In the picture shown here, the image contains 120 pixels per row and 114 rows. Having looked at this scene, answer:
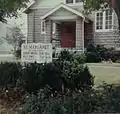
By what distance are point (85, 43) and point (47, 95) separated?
2176 centimetres

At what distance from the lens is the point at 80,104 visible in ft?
22.9

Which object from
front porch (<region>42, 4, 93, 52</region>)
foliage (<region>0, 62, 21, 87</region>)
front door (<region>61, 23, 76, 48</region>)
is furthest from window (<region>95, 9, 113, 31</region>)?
foliage (<region>0, 62, 21, 87</region>)

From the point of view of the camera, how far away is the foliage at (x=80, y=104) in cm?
670

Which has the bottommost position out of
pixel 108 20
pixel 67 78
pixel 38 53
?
pixel 67 78

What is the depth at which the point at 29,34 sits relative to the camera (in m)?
32.8

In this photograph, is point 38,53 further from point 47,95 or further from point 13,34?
point 13,34

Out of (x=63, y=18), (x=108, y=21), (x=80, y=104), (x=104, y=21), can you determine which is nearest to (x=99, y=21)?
(x=104, y=21)

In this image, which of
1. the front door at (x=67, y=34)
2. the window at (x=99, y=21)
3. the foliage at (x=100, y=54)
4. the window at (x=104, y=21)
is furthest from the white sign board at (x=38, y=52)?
the front door at (x=67, y=34)

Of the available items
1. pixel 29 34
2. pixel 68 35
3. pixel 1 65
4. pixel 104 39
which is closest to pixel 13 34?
pixel 29 34

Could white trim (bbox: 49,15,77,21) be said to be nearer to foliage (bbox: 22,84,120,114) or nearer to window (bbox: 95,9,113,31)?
window (bbox: 95,9,113,31)

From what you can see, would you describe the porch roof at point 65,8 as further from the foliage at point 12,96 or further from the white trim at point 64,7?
the foliage at point 12,96

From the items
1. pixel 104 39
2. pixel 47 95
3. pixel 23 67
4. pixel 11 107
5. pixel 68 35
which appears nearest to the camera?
pixel 47 95

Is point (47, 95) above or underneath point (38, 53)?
underneath

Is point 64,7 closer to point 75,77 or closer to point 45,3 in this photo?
point 45,3
